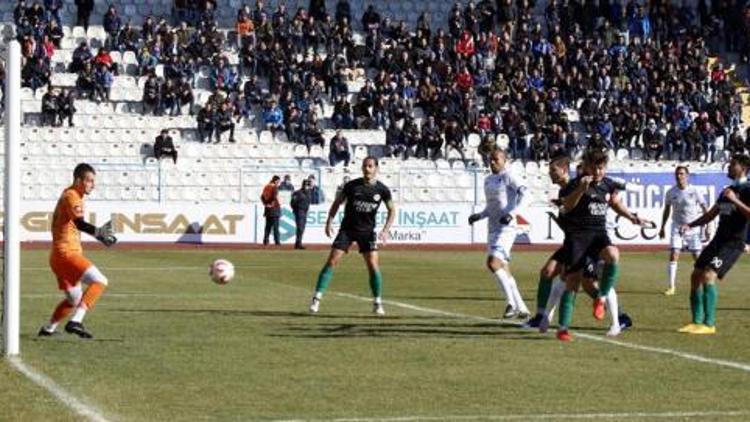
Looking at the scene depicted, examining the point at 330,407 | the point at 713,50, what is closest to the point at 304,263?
the point at 330,407

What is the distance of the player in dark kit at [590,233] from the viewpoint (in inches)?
699

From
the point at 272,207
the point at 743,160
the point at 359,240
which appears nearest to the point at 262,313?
the point at 359,240

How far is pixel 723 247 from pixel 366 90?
36.5 metres

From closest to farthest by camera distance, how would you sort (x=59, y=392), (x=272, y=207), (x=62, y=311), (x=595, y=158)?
(x=59, y=392)
(x=595, y=158)
(x=62, y=311)
(x=272, y=207)

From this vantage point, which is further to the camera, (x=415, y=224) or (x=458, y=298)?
(x=415, y=224)

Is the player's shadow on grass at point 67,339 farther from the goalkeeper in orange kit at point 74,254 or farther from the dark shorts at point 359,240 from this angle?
the dark shorts at point 359,240

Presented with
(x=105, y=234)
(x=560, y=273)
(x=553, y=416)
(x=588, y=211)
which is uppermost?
(x=588, y=211)

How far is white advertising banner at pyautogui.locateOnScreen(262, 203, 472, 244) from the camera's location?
48.8m

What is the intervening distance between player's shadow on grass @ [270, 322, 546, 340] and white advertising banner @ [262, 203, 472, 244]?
28494 mm

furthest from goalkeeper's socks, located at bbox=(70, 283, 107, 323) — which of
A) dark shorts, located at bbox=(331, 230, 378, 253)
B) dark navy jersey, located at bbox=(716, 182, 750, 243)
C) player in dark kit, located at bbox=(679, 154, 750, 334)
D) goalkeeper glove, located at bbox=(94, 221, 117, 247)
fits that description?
dark navy jersey, located at bbox=(716, 182, 750, 243)

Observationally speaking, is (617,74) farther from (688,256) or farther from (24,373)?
(24,373)

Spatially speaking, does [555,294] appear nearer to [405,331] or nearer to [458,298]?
[405,331]

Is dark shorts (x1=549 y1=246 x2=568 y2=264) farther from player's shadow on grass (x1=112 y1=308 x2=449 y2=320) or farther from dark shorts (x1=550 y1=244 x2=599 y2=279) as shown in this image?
player's shadow on grass (x1=112 y1=308 x2=449 y2=320)

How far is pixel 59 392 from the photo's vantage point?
13.1 metres
